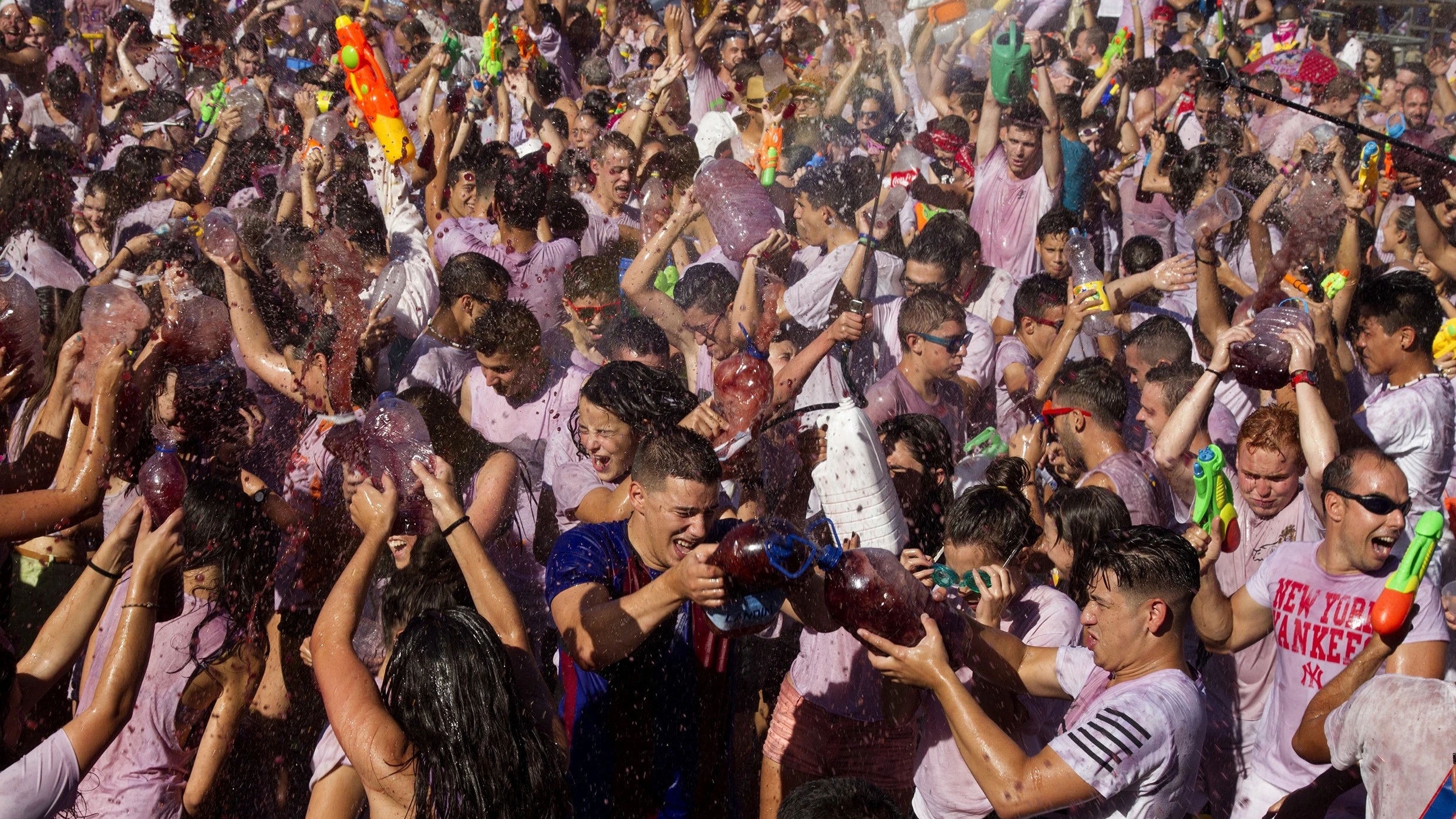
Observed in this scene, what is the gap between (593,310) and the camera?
5438 millimetres

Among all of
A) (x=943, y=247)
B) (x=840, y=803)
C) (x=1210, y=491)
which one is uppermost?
(x=840, y=803)

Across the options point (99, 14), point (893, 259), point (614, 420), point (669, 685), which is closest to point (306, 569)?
point (614, 420)

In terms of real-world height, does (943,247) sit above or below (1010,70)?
below

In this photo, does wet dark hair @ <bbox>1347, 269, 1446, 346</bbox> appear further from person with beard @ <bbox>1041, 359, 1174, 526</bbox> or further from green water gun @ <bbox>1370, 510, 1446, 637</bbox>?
green water gun @ <bbox>1370, 510, 1446, 637</bbox>

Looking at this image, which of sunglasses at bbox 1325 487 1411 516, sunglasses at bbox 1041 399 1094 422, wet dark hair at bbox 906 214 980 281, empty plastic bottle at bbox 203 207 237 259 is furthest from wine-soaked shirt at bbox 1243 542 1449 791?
empty plastic bottle at bbox 203 207 237 259

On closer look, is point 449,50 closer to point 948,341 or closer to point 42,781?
point 948,341

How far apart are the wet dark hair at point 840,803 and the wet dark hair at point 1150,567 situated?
79cm

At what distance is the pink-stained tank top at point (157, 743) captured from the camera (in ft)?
10.1

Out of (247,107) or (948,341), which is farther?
(247,107)

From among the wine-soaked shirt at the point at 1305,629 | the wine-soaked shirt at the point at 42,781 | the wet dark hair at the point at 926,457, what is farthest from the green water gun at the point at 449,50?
the wine-soaked shirt at the point at 1305,629

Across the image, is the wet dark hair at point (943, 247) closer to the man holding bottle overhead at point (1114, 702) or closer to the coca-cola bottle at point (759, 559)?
the man holding bottle overhead at point (1114, 702)

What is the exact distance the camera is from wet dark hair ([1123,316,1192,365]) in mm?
4777

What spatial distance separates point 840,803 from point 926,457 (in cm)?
178

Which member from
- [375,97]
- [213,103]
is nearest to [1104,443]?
[375,97]
